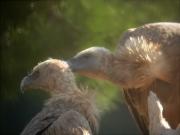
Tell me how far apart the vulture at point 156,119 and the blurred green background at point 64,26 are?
2.65m

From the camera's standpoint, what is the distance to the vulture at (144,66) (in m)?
3.96

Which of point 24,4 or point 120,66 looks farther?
point 24,4

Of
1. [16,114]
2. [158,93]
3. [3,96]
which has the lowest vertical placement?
[16,114]

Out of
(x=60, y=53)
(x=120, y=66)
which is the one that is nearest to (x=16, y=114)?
(x=60, y=53)

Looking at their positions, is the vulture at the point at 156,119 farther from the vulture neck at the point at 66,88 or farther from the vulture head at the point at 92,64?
the vulture neck at the point at 66,88

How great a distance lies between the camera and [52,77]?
418 cm

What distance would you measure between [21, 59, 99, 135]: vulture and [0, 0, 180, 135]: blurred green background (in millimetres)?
2245

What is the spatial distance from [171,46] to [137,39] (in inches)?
7.8

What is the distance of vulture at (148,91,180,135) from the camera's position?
3611 mm

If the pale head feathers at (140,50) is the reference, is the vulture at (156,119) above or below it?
below

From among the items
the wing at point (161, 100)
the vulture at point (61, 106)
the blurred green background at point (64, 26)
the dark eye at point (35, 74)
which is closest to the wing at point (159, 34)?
the wing at point (161, 100)

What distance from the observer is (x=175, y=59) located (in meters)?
3.96

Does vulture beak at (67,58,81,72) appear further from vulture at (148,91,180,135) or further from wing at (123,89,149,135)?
vulture at (148,91,180,135)

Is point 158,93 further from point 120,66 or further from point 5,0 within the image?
point 5,0
